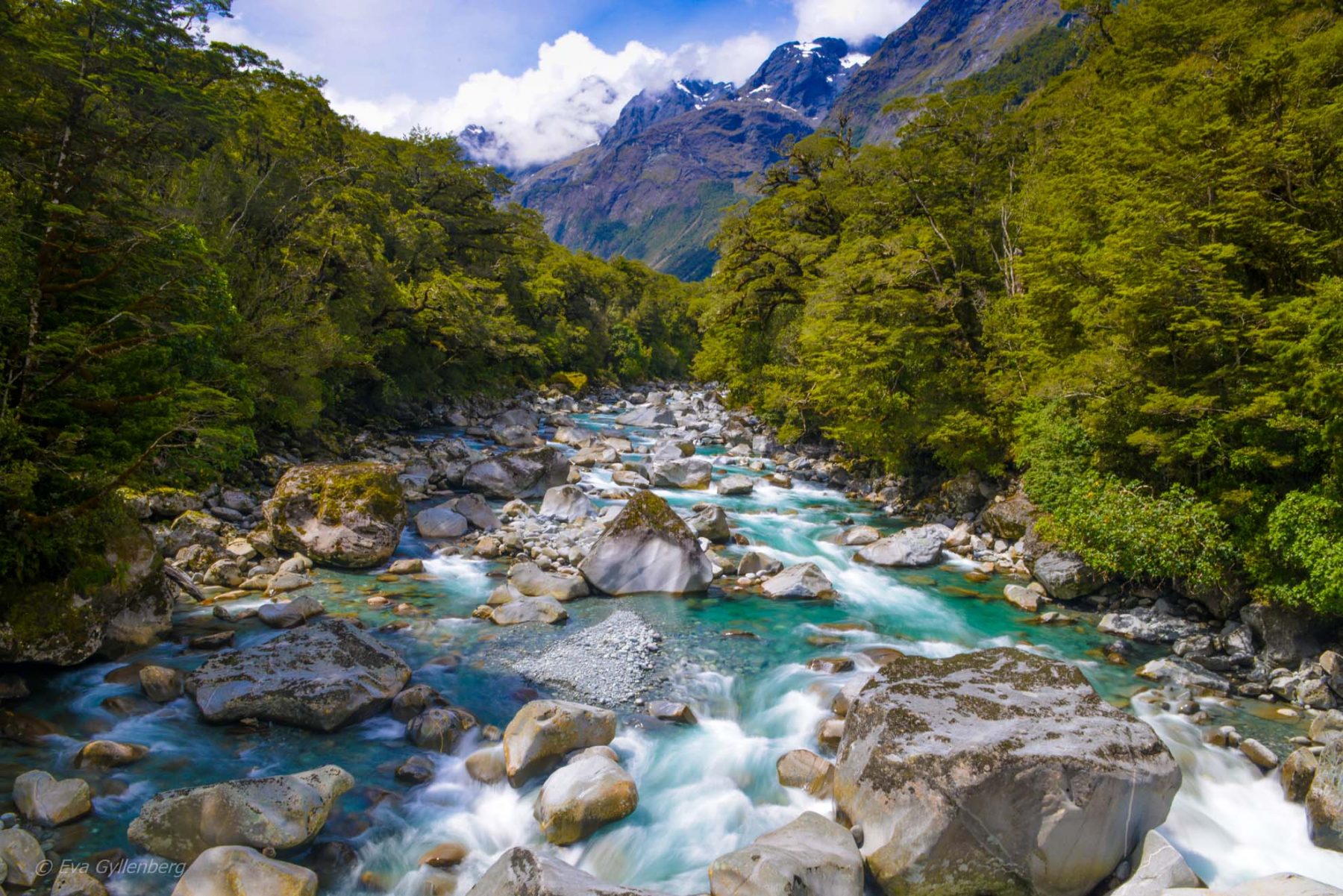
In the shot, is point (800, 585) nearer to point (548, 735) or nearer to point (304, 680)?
point (548, 735)

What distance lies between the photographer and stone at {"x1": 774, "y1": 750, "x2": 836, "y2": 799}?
22.2 feet

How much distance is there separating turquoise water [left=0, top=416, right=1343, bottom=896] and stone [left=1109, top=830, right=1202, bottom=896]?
1044 mm

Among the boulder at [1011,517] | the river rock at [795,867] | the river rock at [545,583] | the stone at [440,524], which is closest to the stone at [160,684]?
the river rock at [545,583]

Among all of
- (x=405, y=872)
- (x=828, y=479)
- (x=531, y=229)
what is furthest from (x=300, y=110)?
(x=405, y=872)

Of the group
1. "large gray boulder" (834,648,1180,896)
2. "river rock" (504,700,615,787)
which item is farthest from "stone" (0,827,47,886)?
"large gray boulder" (834,648,1180,896)

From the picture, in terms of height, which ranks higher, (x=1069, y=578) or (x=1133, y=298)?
(x=1133, y=298)

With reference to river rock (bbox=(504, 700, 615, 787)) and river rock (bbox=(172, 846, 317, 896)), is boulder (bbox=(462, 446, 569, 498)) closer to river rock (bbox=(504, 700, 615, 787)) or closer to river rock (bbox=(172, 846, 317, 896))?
river rock (bbox=(504, 700, 615, 787))

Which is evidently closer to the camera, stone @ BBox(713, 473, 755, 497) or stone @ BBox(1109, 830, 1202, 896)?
stone @ BBox(1109, 830, 1202, 896)

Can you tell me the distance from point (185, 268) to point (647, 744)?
30.6ft

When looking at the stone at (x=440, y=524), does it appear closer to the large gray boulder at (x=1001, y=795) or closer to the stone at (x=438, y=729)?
the stone at (x=438, y=729)

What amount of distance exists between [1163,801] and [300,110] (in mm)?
30573

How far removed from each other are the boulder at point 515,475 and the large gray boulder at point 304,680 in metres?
9.96

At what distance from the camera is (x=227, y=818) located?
5316 millimetres

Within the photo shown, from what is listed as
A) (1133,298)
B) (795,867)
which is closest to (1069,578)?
(1133,298)
